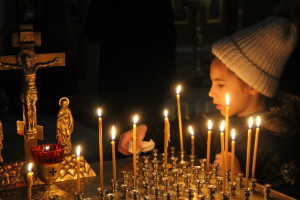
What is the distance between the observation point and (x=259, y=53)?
2.39 m

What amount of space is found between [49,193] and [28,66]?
0.48 meters

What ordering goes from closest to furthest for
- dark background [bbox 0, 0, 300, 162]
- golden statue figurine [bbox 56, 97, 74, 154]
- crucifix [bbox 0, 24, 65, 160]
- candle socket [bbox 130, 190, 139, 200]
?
candle socket [bbox 130, 190, 139, 200]
crucifix [bbox 0, 24, 65, 160]
golden statue figurine [bbox 56, 97, 74, 154]
dark background [bbox 0, 0, 300, 162]

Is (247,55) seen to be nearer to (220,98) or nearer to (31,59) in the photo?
(220,98)

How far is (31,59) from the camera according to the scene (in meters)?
2.01

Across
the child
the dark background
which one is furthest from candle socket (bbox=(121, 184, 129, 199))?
the dark background

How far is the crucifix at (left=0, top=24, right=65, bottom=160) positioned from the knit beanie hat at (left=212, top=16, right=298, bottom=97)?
2.67 ft

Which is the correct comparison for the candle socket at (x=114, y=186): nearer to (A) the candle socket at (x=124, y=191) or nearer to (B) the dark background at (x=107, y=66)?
(A) the candle socket at (x=124, y=191)

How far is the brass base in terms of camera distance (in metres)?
1.81

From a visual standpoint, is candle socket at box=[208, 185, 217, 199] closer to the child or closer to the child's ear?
the child

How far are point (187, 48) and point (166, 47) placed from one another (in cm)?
563

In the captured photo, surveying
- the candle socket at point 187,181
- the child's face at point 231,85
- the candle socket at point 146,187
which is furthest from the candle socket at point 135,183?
the child's face at point 231,85

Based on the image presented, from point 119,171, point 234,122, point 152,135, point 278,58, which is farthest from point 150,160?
point 278,58

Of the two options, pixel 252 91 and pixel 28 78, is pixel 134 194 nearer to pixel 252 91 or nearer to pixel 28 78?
pixel 28 78

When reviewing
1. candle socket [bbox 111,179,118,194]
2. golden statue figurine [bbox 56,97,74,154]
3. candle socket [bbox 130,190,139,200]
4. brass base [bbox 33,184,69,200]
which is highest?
golden statue figurine [bbox 56,97,74,154]
